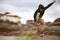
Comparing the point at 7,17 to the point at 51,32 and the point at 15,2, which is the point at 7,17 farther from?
the point at 51,32

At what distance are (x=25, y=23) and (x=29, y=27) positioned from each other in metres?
0.09

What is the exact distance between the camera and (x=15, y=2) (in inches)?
109

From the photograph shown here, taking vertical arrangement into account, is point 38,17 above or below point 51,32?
above

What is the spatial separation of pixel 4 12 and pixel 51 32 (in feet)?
2.73

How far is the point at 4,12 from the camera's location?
2730mm

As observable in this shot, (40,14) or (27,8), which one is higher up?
(27,8)

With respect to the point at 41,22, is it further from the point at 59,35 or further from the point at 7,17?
the point at 7,17

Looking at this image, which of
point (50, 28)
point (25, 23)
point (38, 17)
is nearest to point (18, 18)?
point (25, 23)

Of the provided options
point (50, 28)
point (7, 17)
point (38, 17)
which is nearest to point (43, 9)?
point (38, 17)

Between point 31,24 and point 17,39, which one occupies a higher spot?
point 31,24

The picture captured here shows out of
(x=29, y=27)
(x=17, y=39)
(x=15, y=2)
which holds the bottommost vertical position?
(x=17, y=39)

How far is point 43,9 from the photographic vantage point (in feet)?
8.93

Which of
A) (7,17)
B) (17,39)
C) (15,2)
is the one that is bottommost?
(17,39)

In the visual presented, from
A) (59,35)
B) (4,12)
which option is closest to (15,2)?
(4,12)
